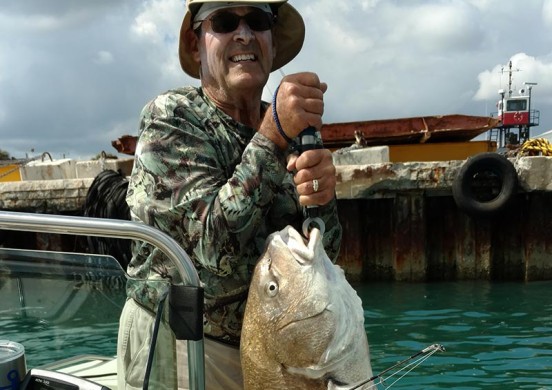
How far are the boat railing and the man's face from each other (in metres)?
0.74

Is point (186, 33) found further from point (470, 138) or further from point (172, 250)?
point (470, 138)

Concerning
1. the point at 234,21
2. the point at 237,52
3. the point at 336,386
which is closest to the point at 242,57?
the point at 237,52

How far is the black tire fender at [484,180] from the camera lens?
372 inches

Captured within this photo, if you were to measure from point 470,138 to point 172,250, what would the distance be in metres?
14.6

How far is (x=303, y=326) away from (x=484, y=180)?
28.9 ft

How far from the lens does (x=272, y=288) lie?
1739 mm

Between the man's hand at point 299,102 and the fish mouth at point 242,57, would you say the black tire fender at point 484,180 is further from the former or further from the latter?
the man's hand at point 299,102

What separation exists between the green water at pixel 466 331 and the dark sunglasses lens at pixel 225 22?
16.1ft

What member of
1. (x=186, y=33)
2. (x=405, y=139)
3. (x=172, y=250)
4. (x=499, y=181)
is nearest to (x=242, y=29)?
(x=186, y=33)

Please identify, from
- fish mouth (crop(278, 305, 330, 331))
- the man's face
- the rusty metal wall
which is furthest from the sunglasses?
the rusty metal wall

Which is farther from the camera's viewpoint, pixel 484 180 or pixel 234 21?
pixel 484 180

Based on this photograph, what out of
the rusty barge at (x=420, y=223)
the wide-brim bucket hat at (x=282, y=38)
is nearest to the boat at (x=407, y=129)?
A: the rusty barge at (x=420, y=223)

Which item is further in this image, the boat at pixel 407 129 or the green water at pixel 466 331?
the boat at pixel 407 129

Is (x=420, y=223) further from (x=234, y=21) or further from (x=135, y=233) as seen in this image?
(x=135, y=233)
